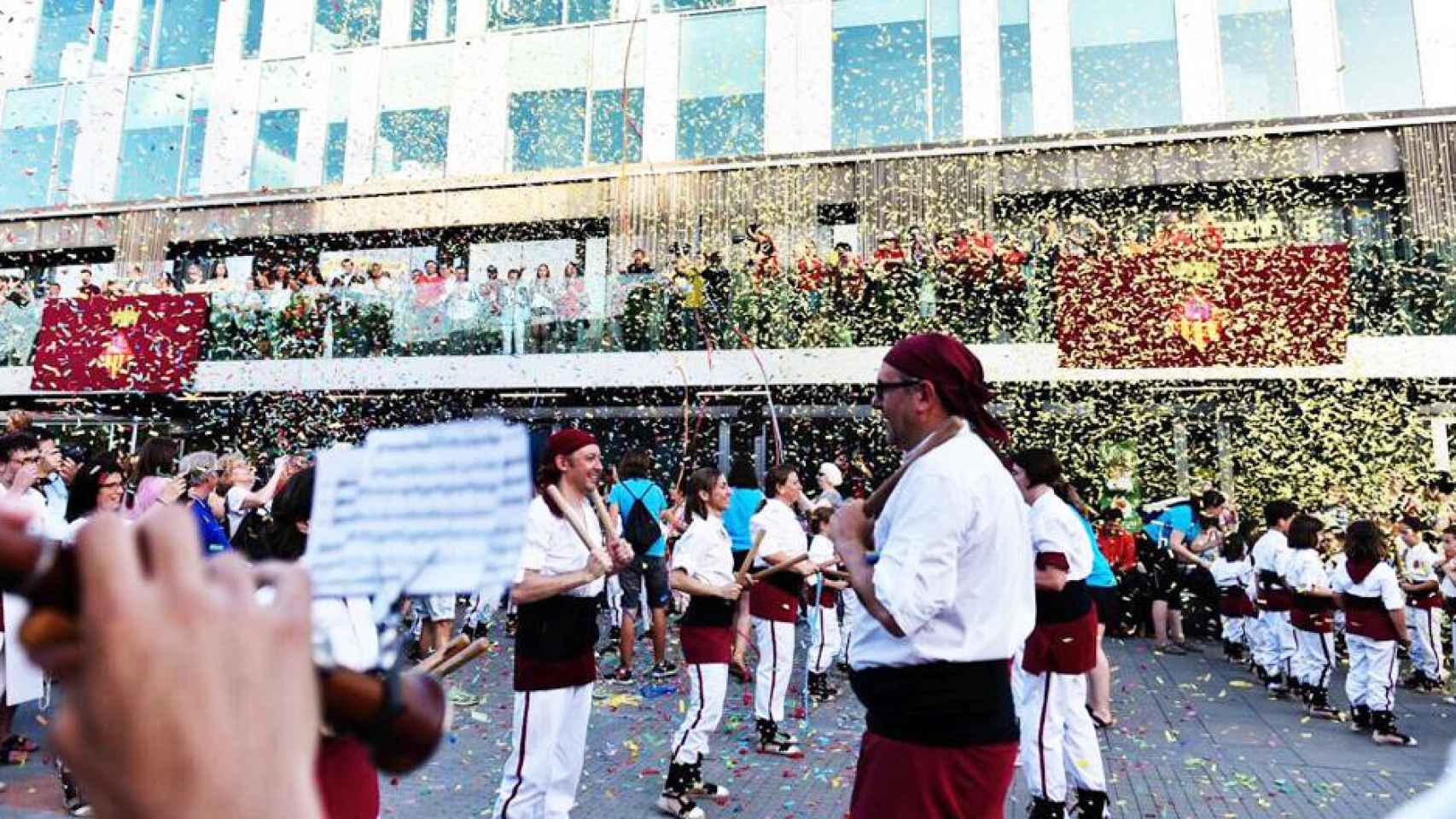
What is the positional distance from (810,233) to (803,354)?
3.95 metres

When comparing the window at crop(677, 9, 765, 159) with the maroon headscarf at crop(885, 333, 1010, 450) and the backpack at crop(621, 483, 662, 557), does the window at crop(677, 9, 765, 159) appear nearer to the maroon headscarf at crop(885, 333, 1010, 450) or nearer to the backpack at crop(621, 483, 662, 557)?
the backpack at crop(621, 483, 662, 557)

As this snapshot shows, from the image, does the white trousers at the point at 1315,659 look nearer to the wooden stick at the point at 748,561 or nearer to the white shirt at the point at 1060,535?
the white shirt at the point at 1060,535

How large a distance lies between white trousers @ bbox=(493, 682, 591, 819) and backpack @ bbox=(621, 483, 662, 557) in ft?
17.3

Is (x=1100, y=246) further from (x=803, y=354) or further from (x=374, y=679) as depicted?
(x=374, y=679)

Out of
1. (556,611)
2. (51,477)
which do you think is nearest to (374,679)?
(556,611)

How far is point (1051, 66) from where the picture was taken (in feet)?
61.3

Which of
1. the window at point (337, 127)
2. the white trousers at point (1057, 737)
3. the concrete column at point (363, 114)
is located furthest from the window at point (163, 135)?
the white trousers at point (1057, 737)

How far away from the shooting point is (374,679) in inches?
28.5

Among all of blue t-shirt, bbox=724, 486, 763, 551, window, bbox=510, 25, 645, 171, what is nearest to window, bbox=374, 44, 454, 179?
window, bbox=510, 25, 645, 171

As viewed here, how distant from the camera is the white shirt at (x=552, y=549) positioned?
171 inches

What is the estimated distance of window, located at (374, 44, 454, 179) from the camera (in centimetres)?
2156

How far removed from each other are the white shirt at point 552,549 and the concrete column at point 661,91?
1665 cm

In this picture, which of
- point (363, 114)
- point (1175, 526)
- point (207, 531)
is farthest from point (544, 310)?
point (1175, 526)

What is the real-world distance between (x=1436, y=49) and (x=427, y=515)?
22.1 metres
